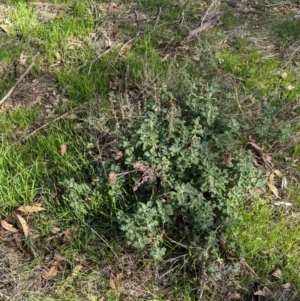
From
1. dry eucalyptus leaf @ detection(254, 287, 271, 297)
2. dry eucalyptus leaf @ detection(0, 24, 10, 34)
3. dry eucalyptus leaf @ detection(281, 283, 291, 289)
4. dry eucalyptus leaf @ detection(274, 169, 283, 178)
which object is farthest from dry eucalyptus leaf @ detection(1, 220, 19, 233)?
dry eucalyptus leaf @ detection(0, 24, 10, 34)

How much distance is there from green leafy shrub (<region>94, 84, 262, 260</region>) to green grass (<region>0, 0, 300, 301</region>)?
0.40ft

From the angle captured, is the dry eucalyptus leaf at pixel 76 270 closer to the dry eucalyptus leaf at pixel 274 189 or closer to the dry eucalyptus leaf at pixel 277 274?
the dry eucalyptus leaf at pixel 277 274

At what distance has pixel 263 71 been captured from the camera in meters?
3.74

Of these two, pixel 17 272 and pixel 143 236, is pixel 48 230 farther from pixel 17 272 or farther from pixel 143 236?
pixel 143 236

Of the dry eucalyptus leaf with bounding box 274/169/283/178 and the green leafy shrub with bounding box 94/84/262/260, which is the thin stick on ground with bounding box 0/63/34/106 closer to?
the green leafy shrub with bounding box 94/84/262/260

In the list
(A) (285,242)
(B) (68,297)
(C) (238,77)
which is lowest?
(B) (68,297)

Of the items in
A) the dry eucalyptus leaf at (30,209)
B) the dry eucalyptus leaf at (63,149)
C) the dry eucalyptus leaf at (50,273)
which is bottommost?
the dry eucalyptus leaf at (50,273)

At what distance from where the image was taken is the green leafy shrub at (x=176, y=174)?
8.01 ft

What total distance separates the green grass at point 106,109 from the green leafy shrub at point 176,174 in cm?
12

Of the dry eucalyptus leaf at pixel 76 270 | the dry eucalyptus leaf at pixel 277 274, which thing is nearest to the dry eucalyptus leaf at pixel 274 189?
the dry eucalyptus leaf at pixel 277 274

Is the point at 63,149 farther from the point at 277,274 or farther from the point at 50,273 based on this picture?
the point at 277,274

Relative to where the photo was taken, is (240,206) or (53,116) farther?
(53,116)

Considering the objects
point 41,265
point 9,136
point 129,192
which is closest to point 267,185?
point 129,192

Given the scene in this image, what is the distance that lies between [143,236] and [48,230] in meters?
0.65
